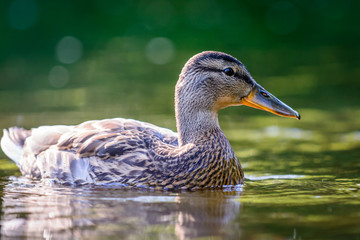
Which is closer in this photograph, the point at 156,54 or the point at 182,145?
the point at 182,145

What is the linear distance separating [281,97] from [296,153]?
397 centimetres

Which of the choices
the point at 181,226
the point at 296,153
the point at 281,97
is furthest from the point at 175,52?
the point at 181,226

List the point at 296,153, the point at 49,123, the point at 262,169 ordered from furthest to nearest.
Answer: the point at 49,123 < the point at 296,153 < the point at 262,169

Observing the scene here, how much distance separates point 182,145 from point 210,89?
0.73 m

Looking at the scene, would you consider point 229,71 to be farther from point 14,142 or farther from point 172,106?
point 172,106

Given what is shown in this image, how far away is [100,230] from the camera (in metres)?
5.61

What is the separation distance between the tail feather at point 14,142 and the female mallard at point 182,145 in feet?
2.91

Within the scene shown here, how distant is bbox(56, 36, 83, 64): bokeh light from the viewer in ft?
65.0

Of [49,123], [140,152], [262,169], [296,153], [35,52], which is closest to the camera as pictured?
[140,152]

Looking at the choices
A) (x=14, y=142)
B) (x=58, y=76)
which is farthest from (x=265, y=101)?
(x=58, y=76)

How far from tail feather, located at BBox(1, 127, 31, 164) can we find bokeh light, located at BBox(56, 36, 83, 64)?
9844 millimetres

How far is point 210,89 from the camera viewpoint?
7996 mm

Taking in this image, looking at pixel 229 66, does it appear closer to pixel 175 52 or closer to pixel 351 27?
pixel 175 52

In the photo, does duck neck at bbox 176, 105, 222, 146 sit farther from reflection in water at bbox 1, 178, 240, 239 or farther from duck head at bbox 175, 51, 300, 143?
reflection in water at bbox 1, 178, 240, 239
